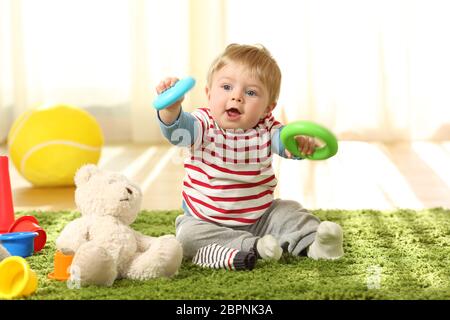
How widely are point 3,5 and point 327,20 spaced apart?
124cm

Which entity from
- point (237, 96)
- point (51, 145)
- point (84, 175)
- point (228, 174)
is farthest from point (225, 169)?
point (51, 145)

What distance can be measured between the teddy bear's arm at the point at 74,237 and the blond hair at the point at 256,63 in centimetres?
39

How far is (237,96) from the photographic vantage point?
148cm

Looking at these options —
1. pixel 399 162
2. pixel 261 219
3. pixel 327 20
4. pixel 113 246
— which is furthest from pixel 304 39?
pixel 113 246

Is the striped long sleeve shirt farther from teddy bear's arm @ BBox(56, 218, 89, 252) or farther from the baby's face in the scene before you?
teddy bear's arm @ BBox(56, 218, 89, 252)

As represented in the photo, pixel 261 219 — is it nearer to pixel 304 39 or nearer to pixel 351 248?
pixel 351 248

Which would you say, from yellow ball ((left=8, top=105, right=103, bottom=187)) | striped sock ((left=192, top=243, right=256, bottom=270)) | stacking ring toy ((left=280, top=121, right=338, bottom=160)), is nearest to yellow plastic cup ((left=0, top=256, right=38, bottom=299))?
striped sock ((left=192, top=243, right=256, bottom=270))

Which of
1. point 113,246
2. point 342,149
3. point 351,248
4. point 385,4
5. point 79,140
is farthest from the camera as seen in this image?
point 385,4

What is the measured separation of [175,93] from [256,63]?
0.22 metres

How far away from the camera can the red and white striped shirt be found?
1.49 m

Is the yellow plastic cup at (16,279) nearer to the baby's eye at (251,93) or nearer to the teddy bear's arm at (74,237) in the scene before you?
the teddy bear's arm at (74,237)

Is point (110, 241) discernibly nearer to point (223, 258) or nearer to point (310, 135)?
point (223, 258)

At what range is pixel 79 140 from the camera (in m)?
2.24

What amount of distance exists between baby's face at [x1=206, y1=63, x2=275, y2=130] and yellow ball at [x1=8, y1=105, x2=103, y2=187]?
82cm
